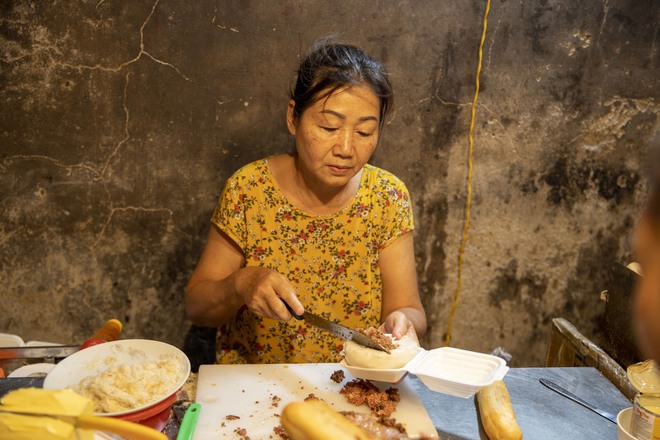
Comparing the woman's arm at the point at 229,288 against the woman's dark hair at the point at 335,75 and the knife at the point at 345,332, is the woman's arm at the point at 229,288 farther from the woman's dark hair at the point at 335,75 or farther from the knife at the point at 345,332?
the woman's dark hair at the point at 335,75

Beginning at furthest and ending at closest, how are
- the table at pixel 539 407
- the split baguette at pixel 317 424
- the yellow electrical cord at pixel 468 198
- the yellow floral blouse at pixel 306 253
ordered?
1. the yellow electrical cord at pixel 468 198
2. the yellow floral blouse at pixel 306 253
3. the table at pixel 539 407
4. the split baguette at pixel 317 424

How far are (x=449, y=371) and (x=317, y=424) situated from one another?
70cm

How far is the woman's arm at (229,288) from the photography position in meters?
2.06

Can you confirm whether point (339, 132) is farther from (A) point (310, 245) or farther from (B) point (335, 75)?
(A) point (310, 245)

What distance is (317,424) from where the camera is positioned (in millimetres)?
1265

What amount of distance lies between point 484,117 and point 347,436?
263cm

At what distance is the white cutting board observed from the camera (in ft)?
5.76

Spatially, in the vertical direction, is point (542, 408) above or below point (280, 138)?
below

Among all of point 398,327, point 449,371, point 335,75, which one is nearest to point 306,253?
point 398,327

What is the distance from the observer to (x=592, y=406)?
2.05 metres

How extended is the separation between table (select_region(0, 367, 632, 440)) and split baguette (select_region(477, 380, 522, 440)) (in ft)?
0.18

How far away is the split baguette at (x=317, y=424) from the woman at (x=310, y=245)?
3.99 ft

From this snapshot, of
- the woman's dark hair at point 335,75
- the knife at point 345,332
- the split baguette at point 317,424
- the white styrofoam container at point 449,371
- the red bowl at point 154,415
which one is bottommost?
the red bowl at point 154,415

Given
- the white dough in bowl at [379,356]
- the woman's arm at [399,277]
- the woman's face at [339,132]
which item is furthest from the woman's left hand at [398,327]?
the woman's face at [339,132]
